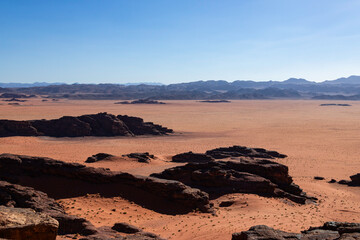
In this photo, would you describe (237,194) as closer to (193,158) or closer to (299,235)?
(299,235)

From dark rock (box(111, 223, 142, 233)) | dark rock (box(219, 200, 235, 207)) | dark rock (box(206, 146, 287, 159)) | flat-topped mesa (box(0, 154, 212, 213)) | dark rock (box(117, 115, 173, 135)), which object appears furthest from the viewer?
dark rock (box(117, 115, 173, 135))

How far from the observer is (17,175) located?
64.6ft

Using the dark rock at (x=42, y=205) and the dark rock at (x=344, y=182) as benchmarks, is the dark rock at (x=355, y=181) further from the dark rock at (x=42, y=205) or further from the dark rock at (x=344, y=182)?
the dark rock at (x=42, y=205)

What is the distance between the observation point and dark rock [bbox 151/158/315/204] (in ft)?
77.0

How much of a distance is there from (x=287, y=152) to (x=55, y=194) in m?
34.4

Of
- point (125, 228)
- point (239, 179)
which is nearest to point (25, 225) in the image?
point (125, 228)

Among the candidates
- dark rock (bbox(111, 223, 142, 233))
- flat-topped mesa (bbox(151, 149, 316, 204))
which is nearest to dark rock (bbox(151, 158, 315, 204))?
flat-topped mesa (bbox(151, 149, 316, 204))

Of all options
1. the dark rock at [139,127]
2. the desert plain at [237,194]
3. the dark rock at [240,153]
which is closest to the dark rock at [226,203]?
the desert plain at [237,194]

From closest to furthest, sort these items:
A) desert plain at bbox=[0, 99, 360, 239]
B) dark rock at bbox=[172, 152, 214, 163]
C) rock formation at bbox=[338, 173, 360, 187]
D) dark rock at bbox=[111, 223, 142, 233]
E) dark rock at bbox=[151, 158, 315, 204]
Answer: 1. dark rock at bbox=[111, 223, 142, 233]
2. desert plain at bbox=[0, 99, 360, 239]
3. dark rock at bbox=[151, 158, 315, 204]
4. rock formation at bbox=[338, 173, 360, 187]
5. dark rock at bbox=[172, 152, 214, 163]

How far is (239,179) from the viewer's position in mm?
23984

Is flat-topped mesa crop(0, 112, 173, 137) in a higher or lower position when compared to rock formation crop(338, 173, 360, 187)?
higher

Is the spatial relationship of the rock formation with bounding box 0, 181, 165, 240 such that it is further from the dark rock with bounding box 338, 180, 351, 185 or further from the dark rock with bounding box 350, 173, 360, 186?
the dark rock with bounding box 350, 173, 360, 186

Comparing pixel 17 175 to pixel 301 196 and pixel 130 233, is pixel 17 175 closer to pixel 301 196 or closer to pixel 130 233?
pixel 130 233

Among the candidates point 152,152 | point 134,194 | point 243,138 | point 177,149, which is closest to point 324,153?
point 243,138
